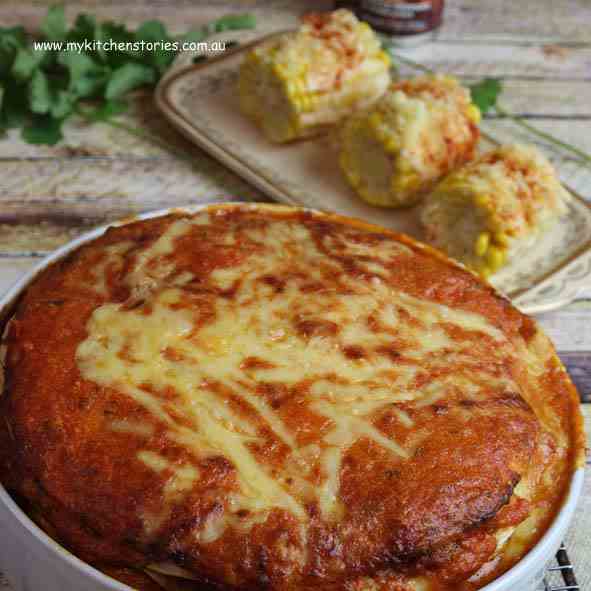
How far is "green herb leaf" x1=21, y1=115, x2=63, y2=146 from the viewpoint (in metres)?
2.86

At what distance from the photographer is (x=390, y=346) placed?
59.9 inches

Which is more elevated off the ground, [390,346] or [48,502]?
[390,346]

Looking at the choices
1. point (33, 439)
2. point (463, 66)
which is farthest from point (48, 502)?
point (463, 66)

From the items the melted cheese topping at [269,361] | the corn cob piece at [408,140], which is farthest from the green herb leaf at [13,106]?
the melted cheese topping at [269,361]

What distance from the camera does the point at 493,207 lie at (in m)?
2.38

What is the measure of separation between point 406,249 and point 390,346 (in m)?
0.33

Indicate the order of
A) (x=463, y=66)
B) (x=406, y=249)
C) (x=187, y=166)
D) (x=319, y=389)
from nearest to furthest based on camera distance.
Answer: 1. (x=319, y=389)
2. (x=406, y=249)
3. (x=187, y=166)
4. (x=463, y=66)

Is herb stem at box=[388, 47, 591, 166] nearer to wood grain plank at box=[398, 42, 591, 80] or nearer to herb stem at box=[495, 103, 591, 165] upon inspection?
herb stem at box=[495, 103, 591, 165]

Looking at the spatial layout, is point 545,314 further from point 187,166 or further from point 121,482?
point 121,482

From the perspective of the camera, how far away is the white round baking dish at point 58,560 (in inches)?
50.3

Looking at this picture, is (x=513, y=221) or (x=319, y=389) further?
(x=513, y=221)

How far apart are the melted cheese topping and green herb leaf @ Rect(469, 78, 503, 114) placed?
5.33 feet

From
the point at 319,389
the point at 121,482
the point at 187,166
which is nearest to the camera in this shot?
the point at 121,482

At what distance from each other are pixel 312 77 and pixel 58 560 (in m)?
1.89
